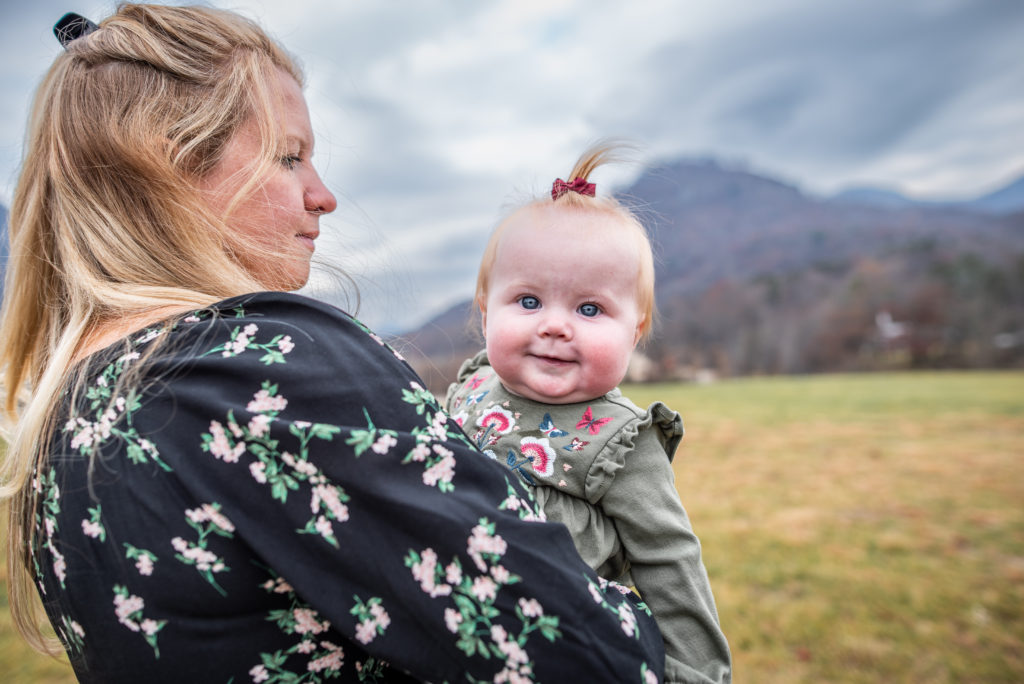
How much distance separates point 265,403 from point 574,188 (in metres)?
1.08

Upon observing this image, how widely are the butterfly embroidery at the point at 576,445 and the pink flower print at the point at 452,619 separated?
0.60 meters

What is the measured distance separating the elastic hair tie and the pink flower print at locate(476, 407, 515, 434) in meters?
0.62

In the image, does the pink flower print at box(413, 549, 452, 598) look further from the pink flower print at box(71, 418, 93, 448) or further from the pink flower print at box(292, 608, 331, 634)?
the pink flower print at box(71, 418, 93, 448)

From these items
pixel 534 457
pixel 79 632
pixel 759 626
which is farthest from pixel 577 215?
pixel 759 626

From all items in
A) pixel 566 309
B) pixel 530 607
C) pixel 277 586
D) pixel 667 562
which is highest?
pixel 566 309

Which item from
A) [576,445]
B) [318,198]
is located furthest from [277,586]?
[318,198]

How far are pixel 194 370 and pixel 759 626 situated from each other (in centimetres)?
547

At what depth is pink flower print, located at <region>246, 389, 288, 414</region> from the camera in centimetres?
101

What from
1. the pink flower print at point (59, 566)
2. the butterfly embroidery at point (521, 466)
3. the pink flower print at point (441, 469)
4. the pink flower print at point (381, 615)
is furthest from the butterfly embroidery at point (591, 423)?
the pink flower print at point (59, 566)

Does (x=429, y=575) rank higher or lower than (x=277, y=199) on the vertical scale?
lower

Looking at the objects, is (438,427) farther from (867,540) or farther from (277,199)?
(867,540)

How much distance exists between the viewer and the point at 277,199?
146 centimetres

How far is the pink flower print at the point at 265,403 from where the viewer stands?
1.01 meters

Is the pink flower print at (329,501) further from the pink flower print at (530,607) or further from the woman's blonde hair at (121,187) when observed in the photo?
the woman's blonde hair at (121,187)
